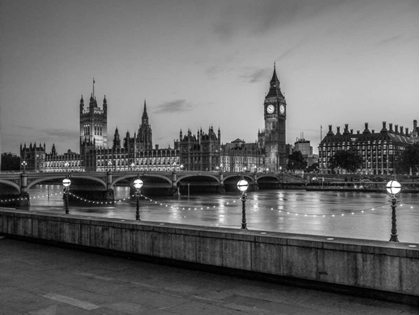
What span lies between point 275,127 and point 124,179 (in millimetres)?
111549

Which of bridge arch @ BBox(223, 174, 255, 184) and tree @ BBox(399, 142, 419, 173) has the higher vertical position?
tree @ BBox(399, 142, 419, 173)

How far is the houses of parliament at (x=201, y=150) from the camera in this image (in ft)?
485

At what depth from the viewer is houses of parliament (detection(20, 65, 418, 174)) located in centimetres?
14775

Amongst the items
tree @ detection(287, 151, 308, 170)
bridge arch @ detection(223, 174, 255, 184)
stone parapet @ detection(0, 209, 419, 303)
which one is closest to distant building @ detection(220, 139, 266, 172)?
tree @ detection(287, 151, 308, 170)

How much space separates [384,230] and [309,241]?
84.2 feet

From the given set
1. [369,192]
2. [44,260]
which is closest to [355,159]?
[369,192]

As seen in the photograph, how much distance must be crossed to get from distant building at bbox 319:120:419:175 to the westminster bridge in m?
60.4

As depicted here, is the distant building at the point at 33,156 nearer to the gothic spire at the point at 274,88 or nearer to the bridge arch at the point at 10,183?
the gothic spire at the point at 274,88

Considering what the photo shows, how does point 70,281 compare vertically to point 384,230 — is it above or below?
above

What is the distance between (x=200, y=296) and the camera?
29.5 ft

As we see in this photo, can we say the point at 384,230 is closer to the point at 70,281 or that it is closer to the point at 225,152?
the point at 70,281

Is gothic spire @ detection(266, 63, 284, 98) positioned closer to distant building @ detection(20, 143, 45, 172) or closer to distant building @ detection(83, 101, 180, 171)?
distant building @ detection(83, 101, 180, 171)

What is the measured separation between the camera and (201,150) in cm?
14488

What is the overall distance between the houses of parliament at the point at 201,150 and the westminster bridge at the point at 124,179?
3230 centimetres
